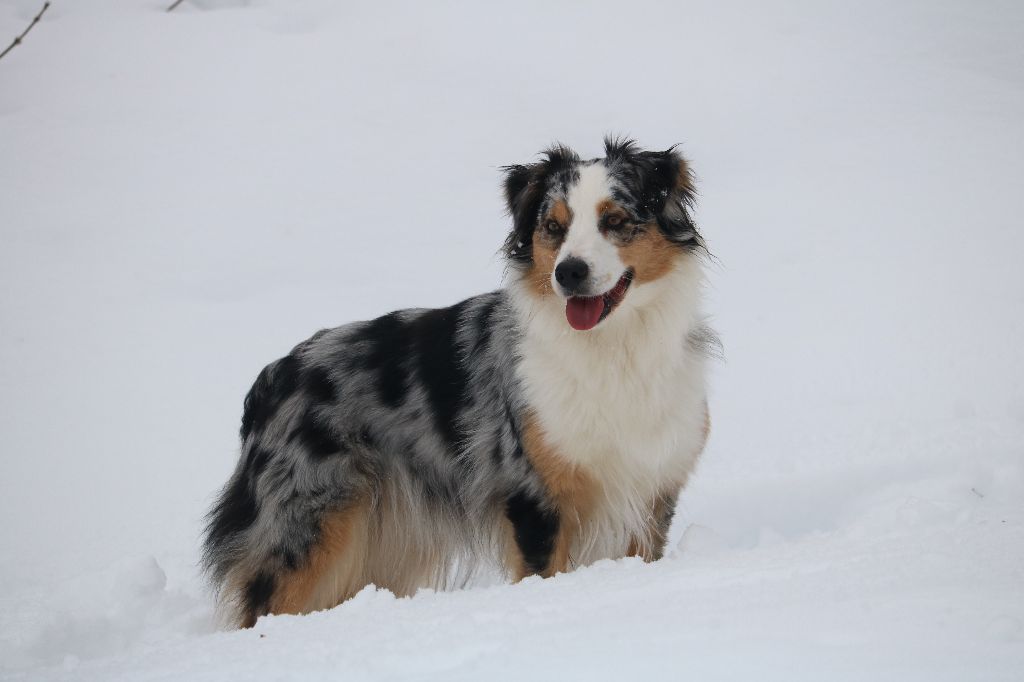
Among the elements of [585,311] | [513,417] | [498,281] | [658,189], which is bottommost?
[498,281]

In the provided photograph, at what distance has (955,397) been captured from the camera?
16.0 feet

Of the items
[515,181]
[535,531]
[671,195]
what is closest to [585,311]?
[671,195]

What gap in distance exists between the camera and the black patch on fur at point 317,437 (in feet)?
12.2

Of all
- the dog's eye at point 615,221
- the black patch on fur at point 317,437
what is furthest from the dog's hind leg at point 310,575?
the dog's eye at point 615,221

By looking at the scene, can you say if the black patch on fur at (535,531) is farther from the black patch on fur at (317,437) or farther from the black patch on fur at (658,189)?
the black patch on fur at (658,189)

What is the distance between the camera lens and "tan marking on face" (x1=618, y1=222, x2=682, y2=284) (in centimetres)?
344

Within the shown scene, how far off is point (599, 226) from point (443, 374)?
957 millimetres

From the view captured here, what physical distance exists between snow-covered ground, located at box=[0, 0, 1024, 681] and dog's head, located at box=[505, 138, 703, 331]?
3.26ft

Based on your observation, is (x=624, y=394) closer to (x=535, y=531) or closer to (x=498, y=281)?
(x=535, y=531)

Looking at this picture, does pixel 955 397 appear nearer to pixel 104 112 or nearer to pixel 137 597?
pixel 137 597

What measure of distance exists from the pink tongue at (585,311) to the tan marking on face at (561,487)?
0.41 meters

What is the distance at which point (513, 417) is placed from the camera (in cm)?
357

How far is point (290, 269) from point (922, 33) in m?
7.36

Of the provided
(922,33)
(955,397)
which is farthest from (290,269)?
(922,33)
